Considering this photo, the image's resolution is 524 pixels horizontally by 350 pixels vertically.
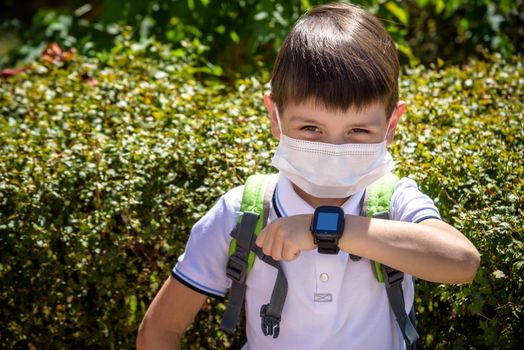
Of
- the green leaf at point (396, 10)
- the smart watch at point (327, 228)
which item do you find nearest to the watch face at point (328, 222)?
the smart watch at point (327, 228)

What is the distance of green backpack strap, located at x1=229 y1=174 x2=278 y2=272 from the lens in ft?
7.48

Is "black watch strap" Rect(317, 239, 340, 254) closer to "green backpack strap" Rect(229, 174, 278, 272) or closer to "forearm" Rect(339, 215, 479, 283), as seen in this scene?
"forearm" Rect(339, 215, 479, 283)

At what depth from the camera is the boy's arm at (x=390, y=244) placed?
203cm

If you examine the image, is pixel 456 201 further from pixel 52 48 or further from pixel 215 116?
pixel 52 48

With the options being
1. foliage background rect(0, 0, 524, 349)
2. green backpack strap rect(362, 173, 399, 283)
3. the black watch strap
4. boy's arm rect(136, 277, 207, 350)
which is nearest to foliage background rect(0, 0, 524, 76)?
foliage background rect(0, 0, 524, 349)

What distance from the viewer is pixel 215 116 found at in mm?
3207

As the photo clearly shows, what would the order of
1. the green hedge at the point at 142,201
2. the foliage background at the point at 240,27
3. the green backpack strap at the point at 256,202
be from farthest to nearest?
the foliage background at the point at 240,27, the green hedge at the point at 142,201, the green backpack strap at the point at 256,202

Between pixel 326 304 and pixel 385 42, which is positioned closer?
pixel 326 304

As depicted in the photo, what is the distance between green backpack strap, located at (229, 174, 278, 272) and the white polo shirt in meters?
0.03

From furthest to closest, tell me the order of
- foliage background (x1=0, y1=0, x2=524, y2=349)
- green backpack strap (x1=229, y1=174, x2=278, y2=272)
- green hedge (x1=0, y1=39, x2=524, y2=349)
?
green hedge (x1=0, y1=39, x2=524, y2=349)
foliage background (x1=0, y1=0, x2=524, y2=349)
green backpack strap (x1=229, y1=174, x2=278, y2=272)

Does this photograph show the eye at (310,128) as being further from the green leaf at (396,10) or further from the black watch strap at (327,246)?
the green leaf at (396,10)

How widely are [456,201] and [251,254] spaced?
32.3 inches

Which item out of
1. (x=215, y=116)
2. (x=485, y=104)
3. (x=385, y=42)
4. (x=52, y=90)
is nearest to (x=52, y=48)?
(x=52, y=90)

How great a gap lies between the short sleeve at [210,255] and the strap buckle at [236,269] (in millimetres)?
61
